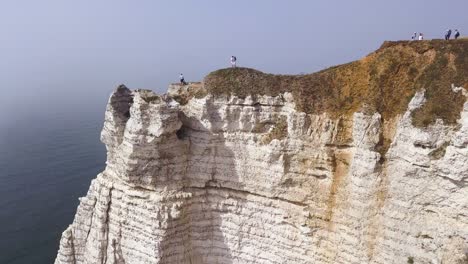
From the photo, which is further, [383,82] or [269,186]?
[269,186]

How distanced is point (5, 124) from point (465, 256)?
101 meters

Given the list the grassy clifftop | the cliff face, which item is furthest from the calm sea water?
the grassy clifftop

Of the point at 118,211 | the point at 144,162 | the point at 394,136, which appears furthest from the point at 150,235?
the point at 394,136

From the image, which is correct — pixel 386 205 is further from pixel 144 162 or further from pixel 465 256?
pixel 144 162

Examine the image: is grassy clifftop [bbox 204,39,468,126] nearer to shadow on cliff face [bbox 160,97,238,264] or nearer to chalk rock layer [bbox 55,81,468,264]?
chalk rock layer [bbox 55,81,468,264]

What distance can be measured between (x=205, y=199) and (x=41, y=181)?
133 feet

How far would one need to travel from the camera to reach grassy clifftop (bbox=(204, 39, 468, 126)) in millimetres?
14078

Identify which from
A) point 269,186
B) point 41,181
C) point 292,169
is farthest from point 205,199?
point 41,181

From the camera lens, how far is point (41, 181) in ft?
171

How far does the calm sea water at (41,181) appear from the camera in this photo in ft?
123

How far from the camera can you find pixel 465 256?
13336mm

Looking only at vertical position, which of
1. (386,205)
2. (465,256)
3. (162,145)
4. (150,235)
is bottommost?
(150,235)

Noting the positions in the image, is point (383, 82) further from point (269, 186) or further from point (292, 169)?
point (269, 186)

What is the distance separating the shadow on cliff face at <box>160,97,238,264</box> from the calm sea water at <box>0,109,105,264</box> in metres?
21.1
